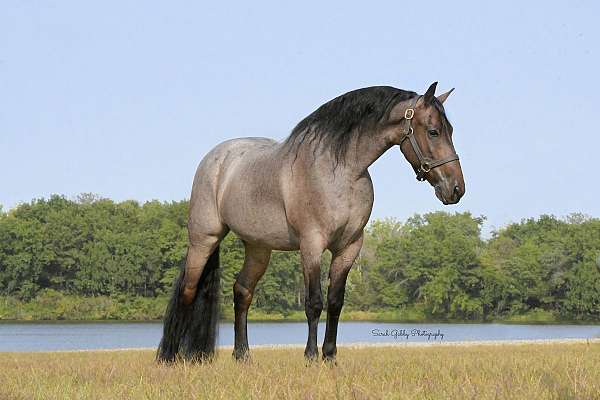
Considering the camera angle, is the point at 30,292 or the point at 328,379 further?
the point at 30,292

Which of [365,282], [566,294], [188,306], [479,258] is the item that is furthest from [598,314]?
[188,306]

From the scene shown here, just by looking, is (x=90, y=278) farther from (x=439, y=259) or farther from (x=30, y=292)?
(x=439, y=259)

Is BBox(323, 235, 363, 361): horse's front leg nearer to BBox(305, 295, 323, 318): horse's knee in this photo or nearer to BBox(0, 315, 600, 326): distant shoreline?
BBox(305, 295, 323, 318): horse's knee

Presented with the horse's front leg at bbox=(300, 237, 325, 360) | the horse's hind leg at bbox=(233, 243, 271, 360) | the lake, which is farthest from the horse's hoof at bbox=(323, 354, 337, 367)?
the lake

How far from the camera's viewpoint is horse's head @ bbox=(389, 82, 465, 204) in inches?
272

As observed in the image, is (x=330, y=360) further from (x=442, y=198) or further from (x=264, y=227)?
(x=442, y=198)

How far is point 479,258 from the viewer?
248 ft

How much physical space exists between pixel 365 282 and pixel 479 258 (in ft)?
38.8

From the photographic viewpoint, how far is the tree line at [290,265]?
67.4 m

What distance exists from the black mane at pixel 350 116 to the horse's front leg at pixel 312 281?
30.4 inches

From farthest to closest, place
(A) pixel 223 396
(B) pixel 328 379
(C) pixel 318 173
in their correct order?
1. (C) pixel 318 173
2. (B) pixel 328 379
3. (A) pixel 223 396

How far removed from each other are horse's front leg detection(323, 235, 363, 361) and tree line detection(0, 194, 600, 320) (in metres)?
54.6

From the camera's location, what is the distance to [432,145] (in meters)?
6.96

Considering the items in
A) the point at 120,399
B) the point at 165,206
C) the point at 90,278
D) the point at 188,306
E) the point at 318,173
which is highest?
the point at 165,206
